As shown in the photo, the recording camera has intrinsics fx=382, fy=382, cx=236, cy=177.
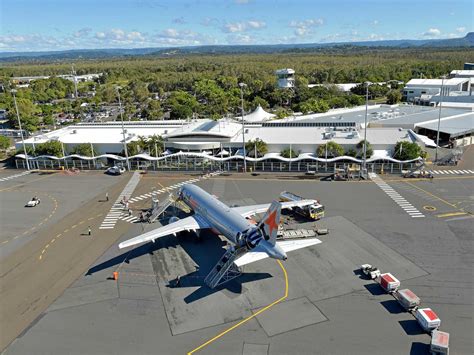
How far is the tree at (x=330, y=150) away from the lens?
93.2m

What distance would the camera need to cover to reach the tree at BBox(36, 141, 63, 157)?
103m

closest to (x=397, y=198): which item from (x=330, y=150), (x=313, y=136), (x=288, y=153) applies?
(x=330, y=150)

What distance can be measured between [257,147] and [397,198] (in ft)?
121

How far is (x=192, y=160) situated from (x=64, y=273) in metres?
53.6

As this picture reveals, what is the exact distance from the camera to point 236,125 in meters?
120

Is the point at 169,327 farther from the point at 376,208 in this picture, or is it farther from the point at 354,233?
the point at 376,208

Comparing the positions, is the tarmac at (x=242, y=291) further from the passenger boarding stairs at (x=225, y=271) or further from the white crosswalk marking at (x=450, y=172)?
the white crosswalk marking at (x=450, y=172)

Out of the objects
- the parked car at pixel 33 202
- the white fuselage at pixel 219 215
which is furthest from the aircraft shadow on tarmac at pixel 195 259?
the parked car at pixel 33 202

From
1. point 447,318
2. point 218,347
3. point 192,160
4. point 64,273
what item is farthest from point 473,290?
point 192,160

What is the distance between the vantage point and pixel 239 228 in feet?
165

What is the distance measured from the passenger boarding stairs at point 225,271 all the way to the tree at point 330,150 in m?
52.1

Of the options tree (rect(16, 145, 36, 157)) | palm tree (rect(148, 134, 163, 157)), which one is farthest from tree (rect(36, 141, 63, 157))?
palm tree (rect(148, 134, 163, 157))

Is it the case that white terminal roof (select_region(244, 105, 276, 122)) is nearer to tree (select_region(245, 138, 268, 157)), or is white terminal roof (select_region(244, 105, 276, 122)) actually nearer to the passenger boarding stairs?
tree (select_region(245, 138, 268, 157))

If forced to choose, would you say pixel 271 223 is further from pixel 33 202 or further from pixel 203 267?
pixel 33 202
